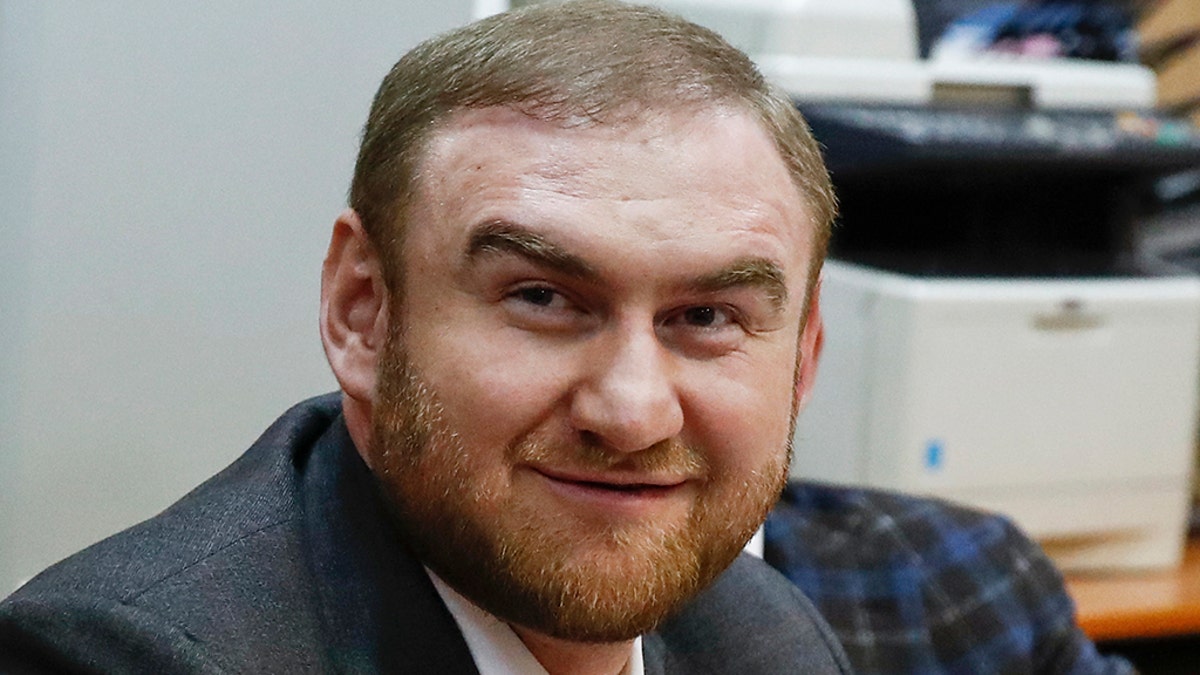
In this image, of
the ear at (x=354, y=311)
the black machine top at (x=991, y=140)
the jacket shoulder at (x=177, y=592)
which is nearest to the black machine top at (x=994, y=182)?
the black machine top at (x=991, y=140)

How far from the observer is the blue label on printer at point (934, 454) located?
1757mm

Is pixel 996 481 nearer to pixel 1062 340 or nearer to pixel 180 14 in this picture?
pixel 1062 340

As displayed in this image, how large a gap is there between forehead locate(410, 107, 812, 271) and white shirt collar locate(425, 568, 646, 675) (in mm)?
246

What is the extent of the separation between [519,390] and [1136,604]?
54.8 inches

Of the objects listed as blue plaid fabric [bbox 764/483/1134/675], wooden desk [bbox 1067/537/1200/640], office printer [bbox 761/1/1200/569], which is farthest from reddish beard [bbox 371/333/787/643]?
wooden desk [bbox 1067/537/1200/640]

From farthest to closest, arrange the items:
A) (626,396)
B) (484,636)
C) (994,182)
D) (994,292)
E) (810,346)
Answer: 1. (994,182)
2. (994,292)
3. (810,346)
4. (484,636)
5. (626,396)

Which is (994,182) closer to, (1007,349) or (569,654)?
(1007,349)

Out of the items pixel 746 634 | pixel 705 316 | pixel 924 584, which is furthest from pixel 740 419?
pixel 924 584

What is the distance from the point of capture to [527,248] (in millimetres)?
774

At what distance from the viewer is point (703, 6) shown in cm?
183

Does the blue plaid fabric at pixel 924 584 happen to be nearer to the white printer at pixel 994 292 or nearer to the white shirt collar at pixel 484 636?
the white printer at pixel 994 292

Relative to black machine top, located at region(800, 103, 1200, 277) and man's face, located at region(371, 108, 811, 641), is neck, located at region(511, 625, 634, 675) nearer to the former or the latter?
man's face, located at region(371, 108, 811, 641)

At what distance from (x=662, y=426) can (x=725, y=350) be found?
9 centimetres

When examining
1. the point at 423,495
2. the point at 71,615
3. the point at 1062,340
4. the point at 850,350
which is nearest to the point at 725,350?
the point at 423,495
